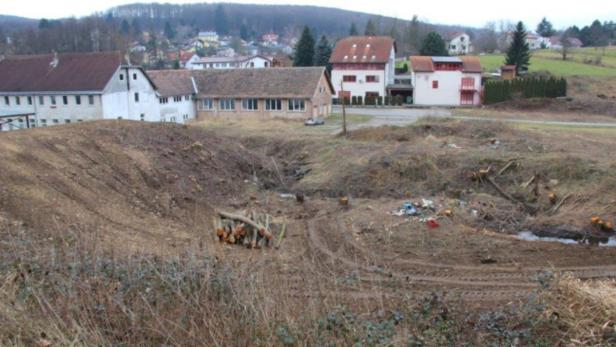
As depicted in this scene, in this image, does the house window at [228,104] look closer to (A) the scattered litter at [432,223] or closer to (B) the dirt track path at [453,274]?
(A) the scattered litter at [432,223]

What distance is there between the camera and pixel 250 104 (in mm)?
45219

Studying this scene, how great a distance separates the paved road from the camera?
39688mm

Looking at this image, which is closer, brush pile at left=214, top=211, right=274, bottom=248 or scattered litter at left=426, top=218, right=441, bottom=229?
brush pile at left=214, top=211, right=274, bottom=248

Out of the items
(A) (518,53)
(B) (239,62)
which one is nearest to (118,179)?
(A) (518,53)

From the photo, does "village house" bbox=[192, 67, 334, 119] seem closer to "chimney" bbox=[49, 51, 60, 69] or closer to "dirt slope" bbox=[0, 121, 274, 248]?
"chimney" bbox=[49, 51, 60, 69]

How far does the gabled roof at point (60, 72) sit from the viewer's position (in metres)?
37.4

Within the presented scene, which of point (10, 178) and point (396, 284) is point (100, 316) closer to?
point (396, 284)

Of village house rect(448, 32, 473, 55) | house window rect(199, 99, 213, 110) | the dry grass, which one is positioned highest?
village house rect(448, 32, 473, 55)

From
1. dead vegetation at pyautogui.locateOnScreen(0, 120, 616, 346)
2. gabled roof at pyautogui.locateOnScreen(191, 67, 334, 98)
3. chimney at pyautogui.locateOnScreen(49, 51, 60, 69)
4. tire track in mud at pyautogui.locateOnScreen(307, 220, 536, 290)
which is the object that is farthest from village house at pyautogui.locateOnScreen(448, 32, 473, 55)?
tire track in mud at pyautogui.locateOnScreen(307, 220, 536, 290)

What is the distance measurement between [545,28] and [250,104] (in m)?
117

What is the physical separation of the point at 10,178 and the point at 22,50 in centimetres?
9325

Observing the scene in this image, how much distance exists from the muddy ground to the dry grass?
2345 mm

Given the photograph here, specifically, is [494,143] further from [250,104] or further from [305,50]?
[305,50]

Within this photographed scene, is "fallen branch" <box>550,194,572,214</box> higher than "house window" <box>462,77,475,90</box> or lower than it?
lower
